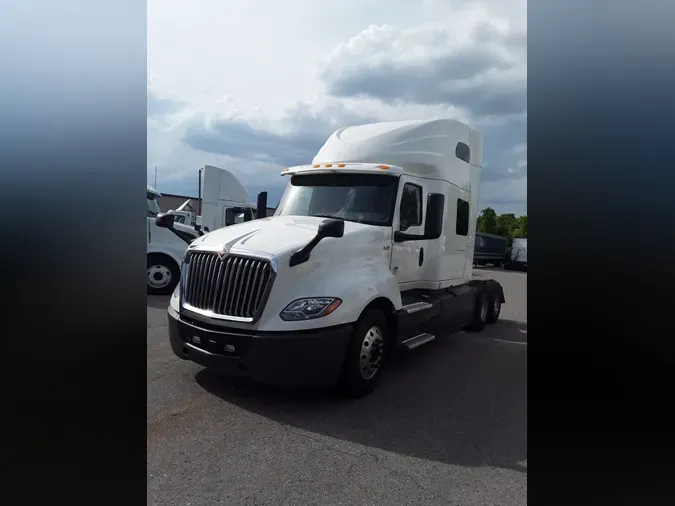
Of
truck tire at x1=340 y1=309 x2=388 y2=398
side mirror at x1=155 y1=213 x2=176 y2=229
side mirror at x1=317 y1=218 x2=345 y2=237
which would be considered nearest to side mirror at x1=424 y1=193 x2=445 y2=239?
truck tire at x1=340 y1=309 x2=388 y2=398

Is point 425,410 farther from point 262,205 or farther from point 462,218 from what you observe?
point 462,218

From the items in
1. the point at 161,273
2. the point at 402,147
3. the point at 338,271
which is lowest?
the point at 161,273

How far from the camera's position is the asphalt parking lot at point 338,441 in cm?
271

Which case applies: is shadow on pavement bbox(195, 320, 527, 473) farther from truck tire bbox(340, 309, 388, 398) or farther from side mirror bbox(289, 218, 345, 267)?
side mirror bbox(289, 218, 345, 267)

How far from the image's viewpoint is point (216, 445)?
3.22m

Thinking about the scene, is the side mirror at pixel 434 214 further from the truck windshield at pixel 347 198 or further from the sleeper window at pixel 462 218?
the sleeper window at pixel 462 218

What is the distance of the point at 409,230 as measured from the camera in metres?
5.50

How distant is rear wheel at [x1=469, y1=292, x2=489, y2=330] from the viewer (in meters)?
7.75

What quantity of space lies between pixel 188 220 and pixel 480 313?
10.4 metres

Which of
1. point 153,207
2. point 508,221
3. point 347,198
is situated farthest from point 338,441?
point 153,207
